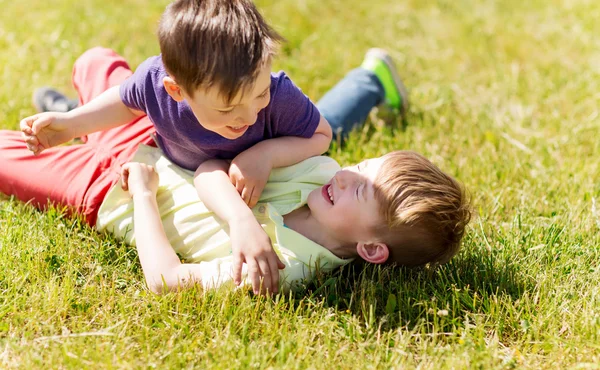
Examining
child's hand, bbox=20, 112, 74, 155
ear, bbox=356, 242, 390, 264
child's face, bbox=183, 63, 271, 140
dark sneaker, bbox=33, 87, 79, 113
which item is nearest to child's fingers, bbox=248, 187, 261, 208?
child's face, bbox=183, 63, 271, 140

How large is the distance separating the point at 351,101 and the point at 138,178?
1.60m

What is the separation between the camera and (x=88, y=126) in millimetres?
2938

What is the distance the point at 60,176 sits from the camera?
10.4 ft

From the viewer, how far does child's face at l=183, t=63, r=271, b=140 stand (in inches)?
95.0

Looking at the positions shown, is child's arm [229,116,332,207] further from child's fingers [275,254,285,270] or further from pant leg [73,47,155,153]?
pant leg [73,47,155,153]

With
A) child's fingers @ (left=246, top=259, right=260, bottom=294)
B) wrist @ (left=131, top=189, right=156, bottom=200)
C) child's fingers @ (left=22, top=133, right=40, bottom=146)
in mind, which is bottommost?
child's fingers @ (left=246, top=259, right=260, bottom=294)

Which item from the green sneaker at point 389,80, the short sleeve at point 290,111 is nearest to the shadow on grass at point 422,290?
the short sleeve at point 290,111

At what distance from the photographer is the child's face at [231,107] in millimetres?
2414

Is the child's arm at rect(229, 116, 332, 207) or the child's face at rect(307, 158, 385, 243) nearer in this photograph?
the child's face at rect(307, 158, 385, 243)

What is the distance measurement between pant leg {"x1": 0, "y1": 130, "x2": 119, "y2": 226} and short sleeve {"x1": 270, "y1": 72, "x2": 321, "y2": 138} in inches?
32.4

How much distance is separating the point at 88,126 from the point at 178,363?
120cm

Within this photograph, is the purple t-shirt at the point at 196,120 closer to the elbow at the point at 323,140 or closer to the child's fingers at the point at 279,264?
the elbow at the point at 323,140

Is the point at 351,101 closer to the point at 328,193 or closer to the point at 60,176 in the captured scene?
the point at 328,193

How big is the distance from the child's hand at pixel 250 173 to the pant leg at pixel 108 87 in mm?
674
